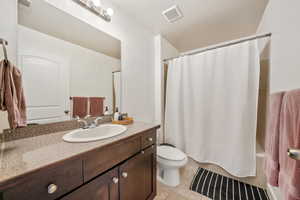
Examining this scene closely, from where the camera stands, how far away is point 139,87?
5.42 ft

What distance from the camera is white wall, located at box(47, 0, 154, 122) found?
4.28 ft

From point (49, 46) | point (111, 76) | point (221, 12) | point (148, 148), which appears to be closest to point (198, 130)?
Result: point (148, 148)

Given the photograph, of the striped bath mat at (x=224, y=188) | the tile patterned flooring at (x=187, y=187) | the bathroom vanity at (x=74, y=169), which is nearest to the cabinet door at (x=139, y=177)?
the bathroom vanity at (x=74, y=169)

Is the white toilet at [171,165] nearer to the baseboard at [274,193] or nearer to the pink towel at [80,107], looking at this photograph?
the baseboard at [274,193]

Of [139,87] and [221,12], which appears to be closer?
[221,12]

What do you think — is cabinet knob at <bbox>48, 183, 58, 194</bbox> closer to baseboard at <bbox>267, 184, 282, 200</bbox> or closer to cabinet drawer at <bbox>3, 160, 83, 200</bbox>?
cabinet drawer at <bbox>3, 160, 83, 200</bbox>

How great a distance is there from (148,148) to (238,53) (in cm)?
156

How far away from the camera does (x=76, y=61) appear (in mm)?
1074

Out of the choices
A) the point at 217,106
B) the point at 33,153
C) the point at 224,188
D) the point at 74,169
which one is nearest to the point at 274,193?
the point at 224,188

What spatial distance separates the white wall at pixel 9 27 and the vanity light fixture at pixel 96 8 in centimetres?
47

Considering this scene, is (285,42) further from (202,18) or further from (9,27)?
(9,27)

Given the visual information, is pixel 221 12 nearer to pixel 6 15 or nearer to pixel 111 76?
pixel 111 76

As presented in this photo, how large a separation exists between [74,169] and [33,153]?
223mm

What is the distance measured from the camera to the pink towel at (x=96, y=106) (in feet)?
3.92
